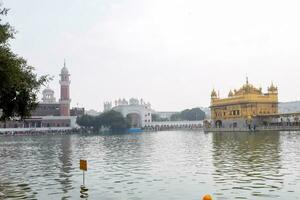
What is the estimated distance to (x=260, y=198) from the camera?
52.0 feet

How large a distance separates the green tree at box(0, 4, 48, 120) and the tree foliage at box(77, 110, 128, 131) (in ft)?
427

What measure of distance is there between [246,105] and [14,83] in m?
92.1

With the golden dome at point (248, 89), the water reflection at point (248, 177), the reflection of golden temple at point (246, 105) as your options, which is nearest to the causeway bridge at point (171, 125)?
the reflection of golden temple at point (246, 105)

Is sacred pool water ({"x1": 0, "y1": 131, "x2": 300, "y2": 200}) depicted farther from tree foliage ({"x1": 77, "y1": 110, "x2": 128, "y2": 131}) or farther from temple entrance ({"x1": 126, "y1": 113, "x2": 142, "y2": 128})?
temple entrance ({"x1": 126, "y1": 113, "x2": 142, "y2": 128})

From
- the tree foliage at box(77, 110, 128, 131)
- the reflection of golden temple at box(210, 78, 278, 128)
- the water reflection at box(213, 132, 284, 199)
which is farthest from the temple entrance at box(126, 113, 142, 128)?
the water reflection at box(213, 132, 284, 199)

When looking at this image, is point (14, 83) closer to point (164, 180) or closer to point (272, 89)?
point (164, 180)

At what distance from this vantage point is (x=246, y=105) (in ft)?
348

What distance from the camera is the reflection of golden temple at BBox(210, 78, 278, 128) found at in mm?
105562

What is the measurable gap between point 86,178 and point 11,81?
262 inches

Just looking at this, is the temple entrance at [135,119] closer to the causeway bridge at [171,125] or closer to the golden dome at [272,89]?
the causeway bridge at [171,125]

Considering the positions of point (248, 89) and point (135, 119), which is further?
point (135, 119)

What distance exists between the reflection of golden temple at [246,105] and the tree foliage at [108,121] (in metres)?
47.7

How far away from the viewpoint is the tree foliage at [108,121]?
153375 mm

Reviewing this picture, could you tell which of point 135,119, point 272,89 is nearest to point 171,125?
point 135,119
